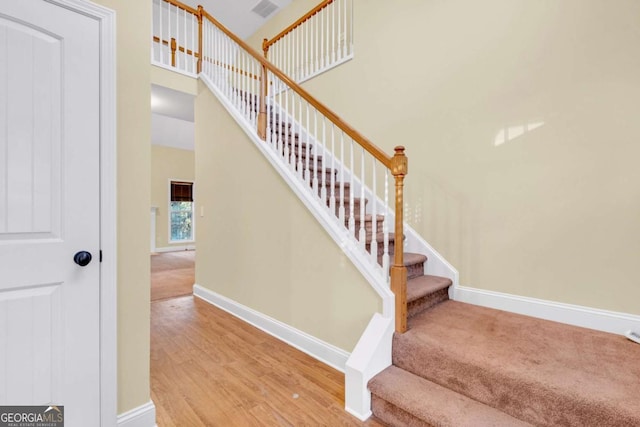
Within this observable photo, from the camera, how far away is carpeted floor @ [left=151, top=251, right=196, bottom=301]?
13.1 ft

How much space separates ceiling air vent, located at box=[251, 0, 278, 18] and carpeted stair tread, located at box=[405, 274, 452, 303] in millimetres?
5130

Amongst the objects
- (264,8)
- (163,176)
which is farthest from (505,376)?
(163,176)

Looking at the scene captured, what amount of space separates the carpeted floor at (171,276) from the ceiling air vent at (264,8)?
4.83m

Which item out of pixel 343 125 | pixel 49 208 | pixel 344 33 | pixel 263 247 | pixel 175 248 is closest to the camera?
pixel 49 208

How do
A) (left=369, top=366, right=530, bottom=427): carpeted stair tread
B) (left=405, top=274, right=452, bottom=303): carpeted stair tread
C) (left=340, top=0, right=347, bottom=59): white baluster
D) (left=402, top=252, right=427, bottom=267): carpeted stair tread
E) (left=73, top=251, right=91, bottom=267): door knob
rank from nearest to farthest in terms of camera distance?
(left=73, top=251, right=91, bottom=267): door knob
(left=369, top=366, right=530, bottom=427): carpeted stair tread
(left=405, top=274, right=452, bottom=303): carpeted stair tread
(left=402, top=252, right=427, bottom=267): carpeted stair tread
(left=340, top=0, right=347, bottom=59): white baluster

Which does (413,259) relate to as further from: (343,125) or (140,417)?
(140,417)

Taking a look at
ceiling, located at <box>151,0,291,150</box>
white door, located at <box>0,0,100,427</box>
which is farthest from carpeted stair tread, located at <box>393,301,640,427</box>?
ceiling, located at <box>151,0,291,150</box>

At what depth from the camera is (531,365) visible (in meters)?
1.49

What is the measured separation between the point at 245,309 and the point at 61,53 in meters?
2.42

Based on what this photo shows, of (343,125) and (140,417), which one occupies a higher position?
(343,125)

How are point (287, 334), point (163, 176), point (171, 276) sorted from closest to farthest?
1. point (287, 334)
2. point (171, 276)
3. point (163, 176)

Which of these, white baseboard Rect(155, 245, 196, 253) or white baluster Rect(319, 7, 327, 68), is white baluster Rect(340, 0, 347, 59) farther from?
white baseboard Rect(155, 245, 196, 253)

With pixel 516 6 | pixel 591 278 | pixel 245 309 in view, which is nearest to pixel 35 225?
pixel 245 309

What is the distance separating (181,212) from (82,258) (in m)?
8.22
